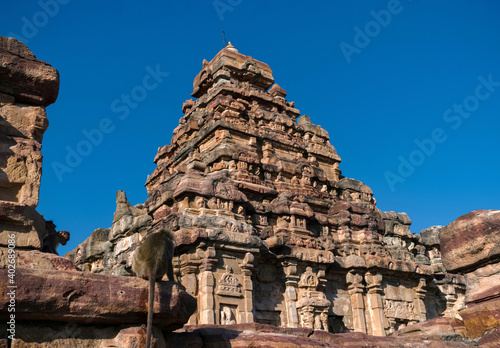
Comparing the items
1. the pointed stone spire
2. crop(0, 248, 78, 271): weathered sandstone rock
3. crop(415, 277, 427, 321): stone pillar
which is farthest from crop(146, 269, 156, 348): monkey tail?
the pointed stone spire

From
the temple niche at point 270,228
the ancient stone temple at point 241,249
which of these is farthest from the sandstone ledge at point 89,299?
the temple niche at point 270,228

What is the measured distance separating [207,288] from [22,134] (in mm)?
7523

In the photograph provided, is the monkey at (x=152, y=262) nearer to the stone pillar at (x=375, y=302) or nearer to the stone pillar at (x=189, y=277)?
the stone pillar at (x=189, y=277)

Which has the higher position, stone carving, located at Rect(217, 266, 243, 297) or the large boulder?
stone carving, located at Rect(217, 266, 243, 297)

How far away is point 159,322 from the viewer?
15.6 ft

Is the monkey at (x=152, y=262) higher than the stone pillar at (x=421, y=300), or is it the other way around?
the stone pillar at (x=421, y=300)

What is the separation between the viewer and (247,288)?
1258 centimetres

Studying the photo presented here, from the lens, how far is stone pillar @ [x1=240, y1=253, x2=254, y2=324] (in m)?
12.1

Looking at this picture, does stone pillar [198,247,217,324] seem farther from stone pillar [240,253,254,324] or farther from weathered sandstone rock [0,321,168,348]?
weathered sandstone rock [0,321,168,348]

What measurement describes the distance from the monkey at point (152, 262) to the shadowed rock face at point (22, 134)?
108 centimetres

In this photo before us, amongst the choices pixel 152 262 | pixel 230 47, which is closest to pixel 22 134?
pixel 152 262

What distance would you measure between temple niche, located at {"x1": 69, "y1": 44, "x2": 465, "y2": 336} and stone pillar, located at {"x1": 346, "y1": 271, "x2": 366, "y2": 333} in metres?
0.04

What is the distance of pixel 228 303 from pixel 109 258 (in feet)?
25.6

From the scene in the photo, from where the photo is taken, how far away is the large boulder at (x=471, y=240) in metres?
7.22
